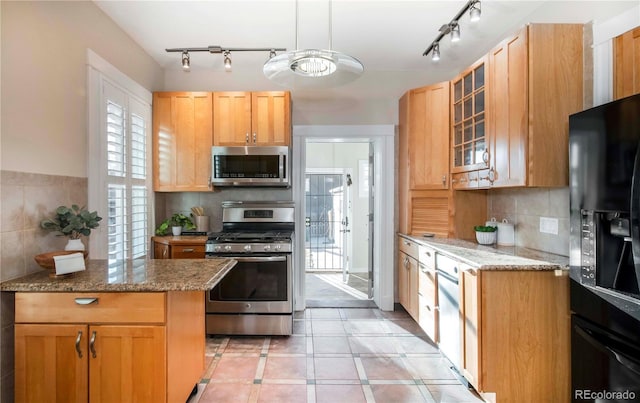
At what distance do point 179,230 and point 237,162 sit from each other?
3.08ft

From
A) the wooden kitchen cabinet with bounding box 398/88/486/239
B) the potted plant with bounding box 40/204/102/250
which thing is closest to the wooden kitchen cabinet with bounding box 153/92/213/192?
the potted plant with bounding box 40/204/102/250

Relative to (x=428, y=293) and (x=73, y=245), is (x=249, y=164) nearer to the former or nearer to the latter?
(x=73, y=245)

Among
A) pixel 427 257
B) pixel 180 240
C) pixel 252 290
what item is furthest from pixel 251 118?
pixel 427 257

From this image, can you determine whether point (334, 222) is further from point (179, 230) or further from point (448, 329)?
point (448, 329)

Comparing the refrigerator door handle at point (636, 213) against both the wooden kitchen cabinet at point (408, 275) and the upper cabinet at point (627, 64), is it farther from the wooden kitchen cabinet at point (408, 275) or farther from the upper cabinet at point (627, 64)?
the wooden kitchen cabinet at point (408, 275)

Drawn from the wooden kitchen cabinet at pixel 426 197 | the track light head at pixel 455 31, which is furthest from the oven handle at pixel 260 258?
the track light head at pixel 455 31

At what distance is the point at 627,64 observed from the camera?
1.76m

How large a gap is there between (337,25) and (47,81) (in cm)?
204

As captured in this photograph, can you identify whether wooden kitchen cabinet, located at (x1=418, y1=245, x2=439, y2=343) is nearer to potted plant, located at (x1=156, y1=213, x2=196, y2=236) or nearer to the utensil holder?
the utensil holder

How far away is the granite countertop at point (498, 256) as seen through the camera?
1.96 m

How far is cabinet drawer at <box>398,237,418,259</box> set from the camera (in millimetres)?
3091

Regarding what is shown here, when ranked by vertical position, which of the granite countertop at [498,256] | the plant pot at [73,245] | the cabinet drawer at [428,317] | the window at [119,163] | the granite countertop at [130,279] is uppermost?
the window at [119,163]

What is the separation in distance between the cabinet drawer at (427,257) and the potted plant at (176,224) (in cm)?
229

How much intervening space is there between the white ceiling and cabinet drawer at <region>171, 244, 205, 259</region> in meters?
1.86
